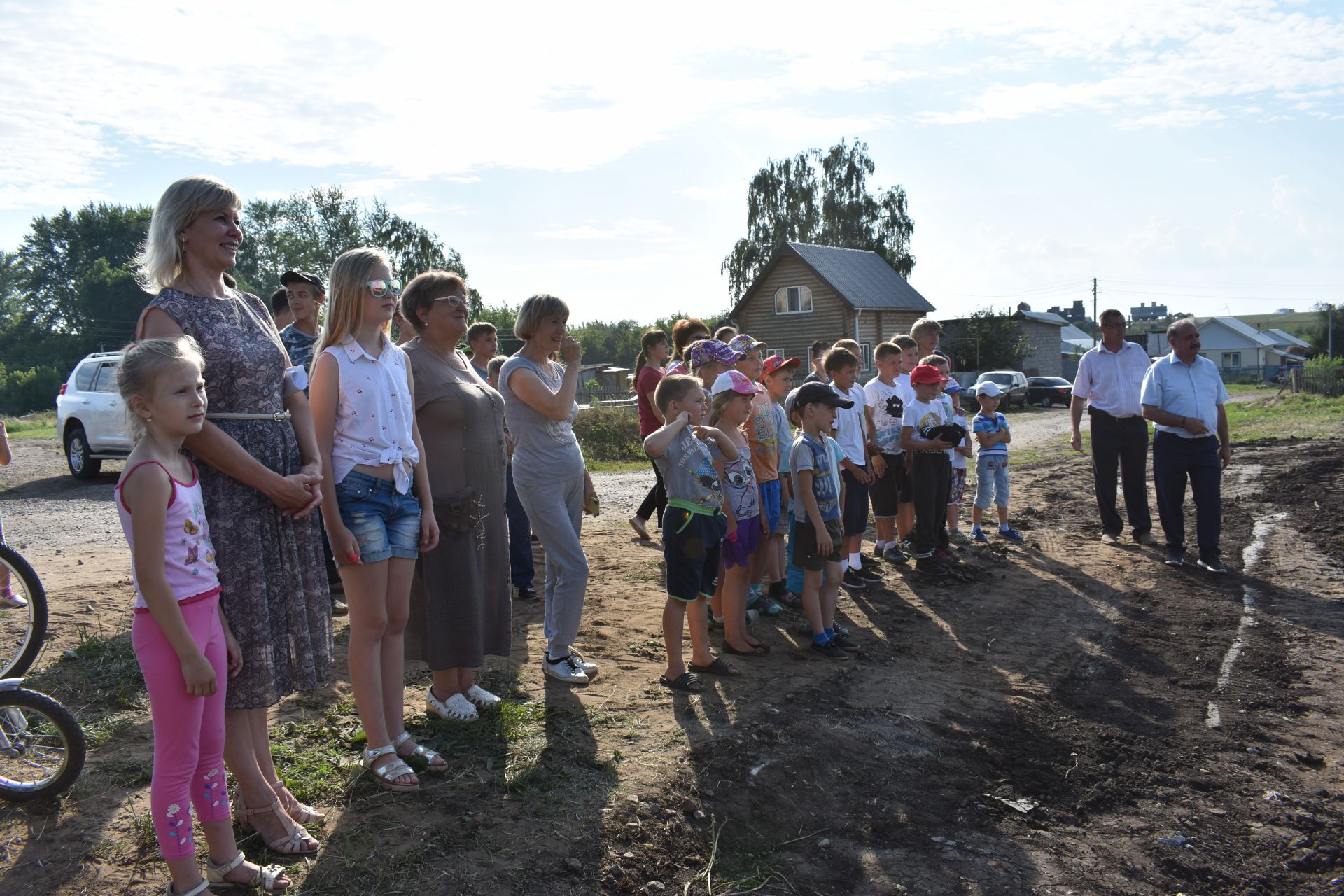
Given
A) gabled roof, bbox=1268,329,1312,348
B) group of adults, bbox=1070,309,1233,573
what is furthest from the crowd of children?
gabled roof, bbox=1268,329,1312,348

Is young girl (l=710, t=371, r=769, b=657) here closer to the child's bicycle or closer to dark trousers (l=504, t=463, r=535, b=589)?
dark trousers (l=504, t=463, r=535, b=589)

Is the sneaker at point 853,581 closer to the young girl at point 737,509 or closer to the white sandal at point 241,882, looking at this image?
the young girl at point 737,509

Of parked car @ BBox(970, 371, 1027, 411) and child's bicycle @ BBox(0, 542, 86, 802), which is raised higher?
parked car @ BBox(970, 371, 1027, 411)

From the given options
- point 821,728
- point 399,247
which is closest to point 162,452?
point 821,728

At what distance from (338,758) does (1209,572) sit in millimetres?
7241

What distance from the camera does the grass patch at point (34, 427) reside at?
27.8 meters

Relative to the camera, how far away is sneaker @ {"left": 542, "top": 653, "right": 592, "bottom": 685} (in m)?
4.94

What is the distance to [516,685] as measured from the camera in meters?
4.92

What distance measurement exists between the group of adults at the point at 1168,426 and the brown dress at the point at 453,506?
6.13m

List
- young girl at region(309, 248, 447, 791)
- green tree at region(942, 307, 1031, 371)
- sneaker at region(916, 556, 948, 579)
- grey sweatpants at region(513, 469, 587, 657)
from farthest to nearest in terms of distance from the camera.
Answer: green tree at region(942, 307, 1031, 371) < sneaker at region(916, 556, 948, 579) < grey sweatpants at region(513, 469, 587, 657) < young girl at region(309, 248, 447, 791)

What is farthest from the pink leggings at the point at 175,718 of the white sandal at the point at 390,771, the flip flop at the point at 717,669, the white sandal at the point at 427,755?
the flip flop at the point at 717,669

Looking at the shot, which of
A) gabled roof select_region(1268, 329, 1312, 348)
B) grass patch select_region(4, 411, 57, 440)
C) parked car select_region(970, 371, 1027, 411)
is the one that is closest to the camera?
grass patch select_region(4, 411, 57, 440)

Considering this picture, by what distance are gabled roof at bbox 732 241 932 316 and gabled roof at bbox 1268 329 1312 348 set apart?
62040mm

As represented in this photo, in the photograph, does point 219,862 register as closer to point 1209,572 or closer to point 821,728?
point 821,728
